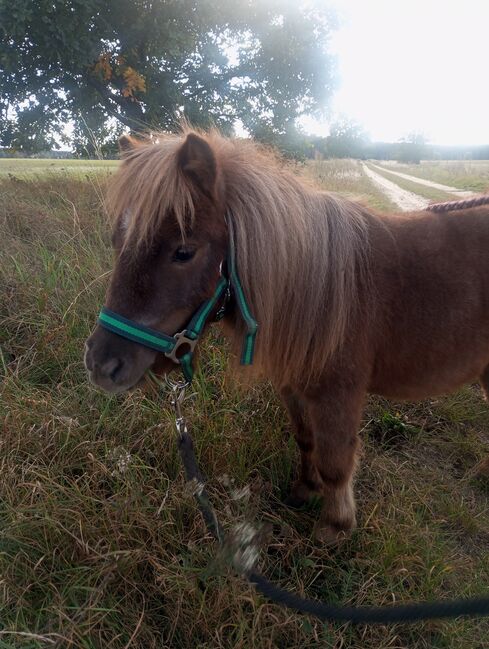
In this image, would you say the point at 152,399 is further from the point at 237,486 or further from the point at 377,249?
the point at 377,249

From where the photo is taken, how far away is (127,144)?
1929mm

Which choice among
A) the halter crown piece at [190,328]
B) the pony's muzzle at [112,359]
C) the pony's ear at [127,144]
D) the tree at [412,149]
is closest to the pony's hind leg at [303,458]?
the halter crown piece at [190,328]

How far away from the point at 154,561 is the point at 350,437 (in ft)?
3.26

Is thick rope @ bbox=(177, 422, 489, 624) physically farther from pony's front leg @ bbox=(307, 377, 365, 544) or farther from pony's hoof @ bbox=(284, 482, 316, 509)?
pony's hoof @ bbox=(284, 482, 316, 509)

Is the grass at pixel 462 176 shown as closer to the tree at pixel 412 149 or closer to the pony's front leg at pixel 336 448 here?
the pony's front leg at pixel 336 448

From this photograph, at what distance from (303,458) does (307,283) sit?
1.11m

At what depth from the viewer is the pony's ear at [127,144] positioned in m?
1.87

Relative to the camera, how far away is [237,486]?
221cm

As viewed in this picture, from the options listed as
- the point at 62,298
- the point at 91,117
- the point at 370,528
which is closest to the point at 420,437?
the point at 370,528

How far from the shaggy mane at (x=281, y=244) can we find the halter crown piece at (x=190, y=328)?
47mm

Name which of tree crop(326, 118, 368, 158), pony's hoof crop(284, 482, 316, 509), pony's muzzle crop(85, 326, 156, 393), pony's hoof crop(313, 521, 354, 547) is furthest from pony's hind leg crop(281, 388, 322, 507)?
tree crop(326, 118, 368, 158)

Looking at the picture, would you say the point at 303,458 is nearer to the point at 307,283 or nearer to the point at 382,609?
the point at 307,283

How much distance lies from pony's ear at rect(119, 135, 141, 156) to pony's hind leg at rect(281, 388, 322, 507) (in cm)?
141

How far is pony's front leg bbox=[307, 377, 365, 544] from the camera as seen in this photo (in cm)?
188
